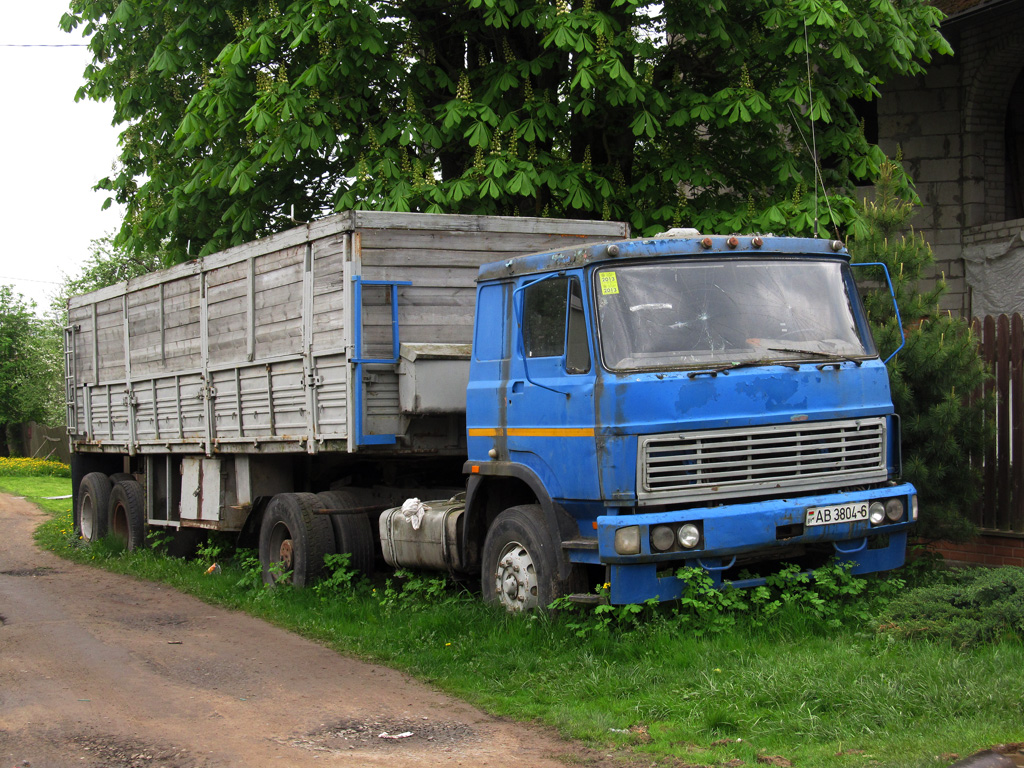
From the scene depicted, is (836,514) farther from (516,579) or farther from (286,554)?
(286,554)

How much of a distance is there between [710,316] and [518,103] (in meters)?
5.60

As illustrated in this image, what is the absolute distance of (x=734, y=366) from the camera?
6.79 meters

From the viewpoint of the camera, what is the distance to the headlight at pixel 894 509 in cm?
716

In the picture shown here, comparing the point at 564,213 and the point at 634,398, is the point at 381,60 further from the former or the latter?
the point at 634,398

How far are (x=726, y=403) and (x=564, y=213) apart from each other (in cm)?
634

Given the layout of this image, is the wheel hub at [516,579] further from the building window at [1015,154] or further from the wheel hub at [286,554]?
the building window at [1015,154]

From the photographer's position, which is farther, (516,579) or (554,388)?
(516,579)

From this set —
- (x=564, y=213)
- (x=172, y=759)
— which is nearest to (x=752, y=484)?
(x=172, y=759)

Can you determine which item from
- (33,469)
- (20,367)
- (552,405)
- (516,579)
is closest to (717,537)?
(552,405)

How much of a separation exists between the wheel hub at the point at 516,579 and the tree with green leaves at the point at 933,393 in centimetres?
292

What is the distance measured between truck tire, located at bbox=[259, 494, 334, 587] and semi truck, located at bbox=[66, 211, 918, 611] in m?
0.02

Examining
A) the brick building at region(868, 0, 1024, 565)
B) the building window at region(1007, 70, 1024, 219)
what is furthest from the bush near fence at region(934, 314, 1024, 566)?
the building window at region(1007, 70, 1024, 219)

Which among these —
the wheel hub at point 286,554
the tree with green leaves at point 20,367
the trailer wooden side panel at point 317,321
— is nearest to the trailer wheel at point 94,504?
the trailer wooden side panel at point 317,321

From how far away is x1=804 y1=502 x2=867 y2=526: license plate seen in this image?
6824 millimetres
